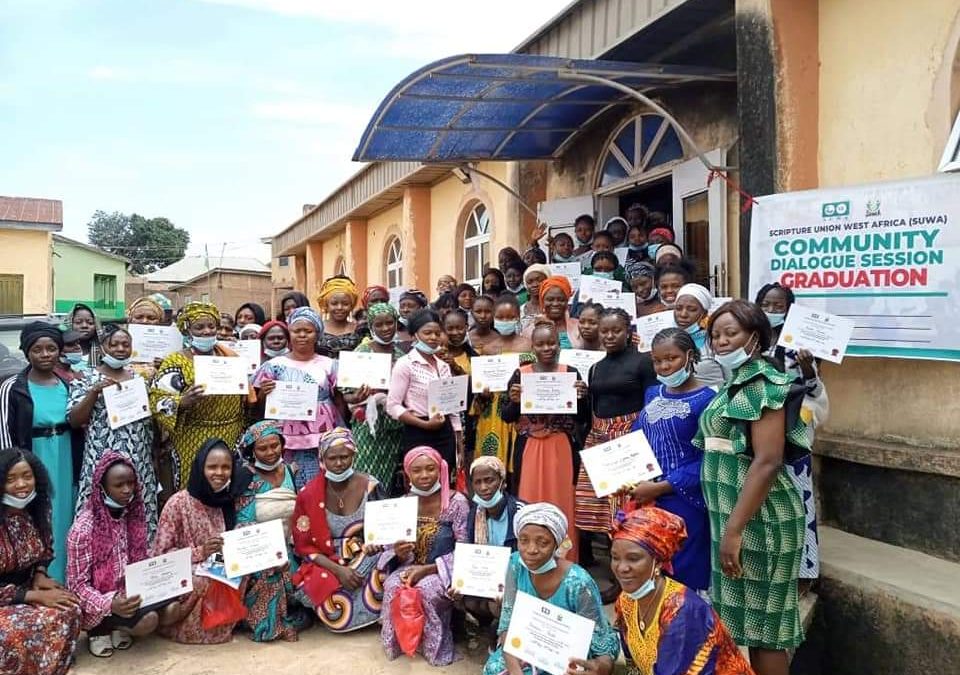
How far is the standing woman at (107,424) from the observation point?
455 cm

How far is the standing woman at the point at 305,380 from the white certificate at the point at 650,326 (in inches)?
80.0

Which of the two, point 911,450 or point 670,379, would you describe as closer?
point 670,379

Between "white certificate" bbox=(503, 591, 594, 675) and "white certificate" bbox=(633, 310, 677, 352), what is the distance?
7.13 feet

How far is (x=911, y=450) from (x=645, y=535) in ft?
8.93

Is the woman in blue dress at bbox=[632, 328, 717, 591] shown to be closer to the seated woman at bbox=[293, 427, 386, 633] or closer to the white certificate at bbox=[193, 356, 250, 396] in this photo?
the seated woman at bbox=[293, 427, 386, 633]

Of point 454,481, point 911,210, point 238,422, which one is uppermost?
point 911,210

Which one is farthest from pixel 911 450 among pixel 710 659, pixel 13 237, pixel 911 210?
pixel 13 237

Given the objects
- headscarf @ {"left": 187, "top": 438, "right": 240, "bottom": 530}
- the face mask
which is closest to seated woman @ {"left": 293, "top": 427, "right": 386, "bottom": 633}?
headscarf @ {"left": 187, "top": 438, "right": 240, "bottom": 530}

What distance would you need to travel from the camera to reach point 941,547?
4488mm

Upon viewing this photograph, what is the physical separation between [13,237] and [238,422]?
849 inches

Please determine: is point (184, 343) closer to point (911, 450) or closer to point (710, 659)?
point (710, 659)

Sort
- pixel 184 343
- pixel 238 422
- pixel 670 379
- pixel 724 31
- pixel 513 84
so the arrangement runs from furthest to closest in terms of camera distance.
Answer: pixel 513 84
pixel 724 31
pixel 184 343
pixel 238 422
pixel 670 379

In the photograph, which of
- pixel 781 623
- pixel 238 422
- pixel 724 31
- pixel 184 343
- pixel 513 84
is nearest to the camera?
pixel 781 623

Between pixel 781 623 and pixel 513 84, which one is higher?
pixel 513 84
